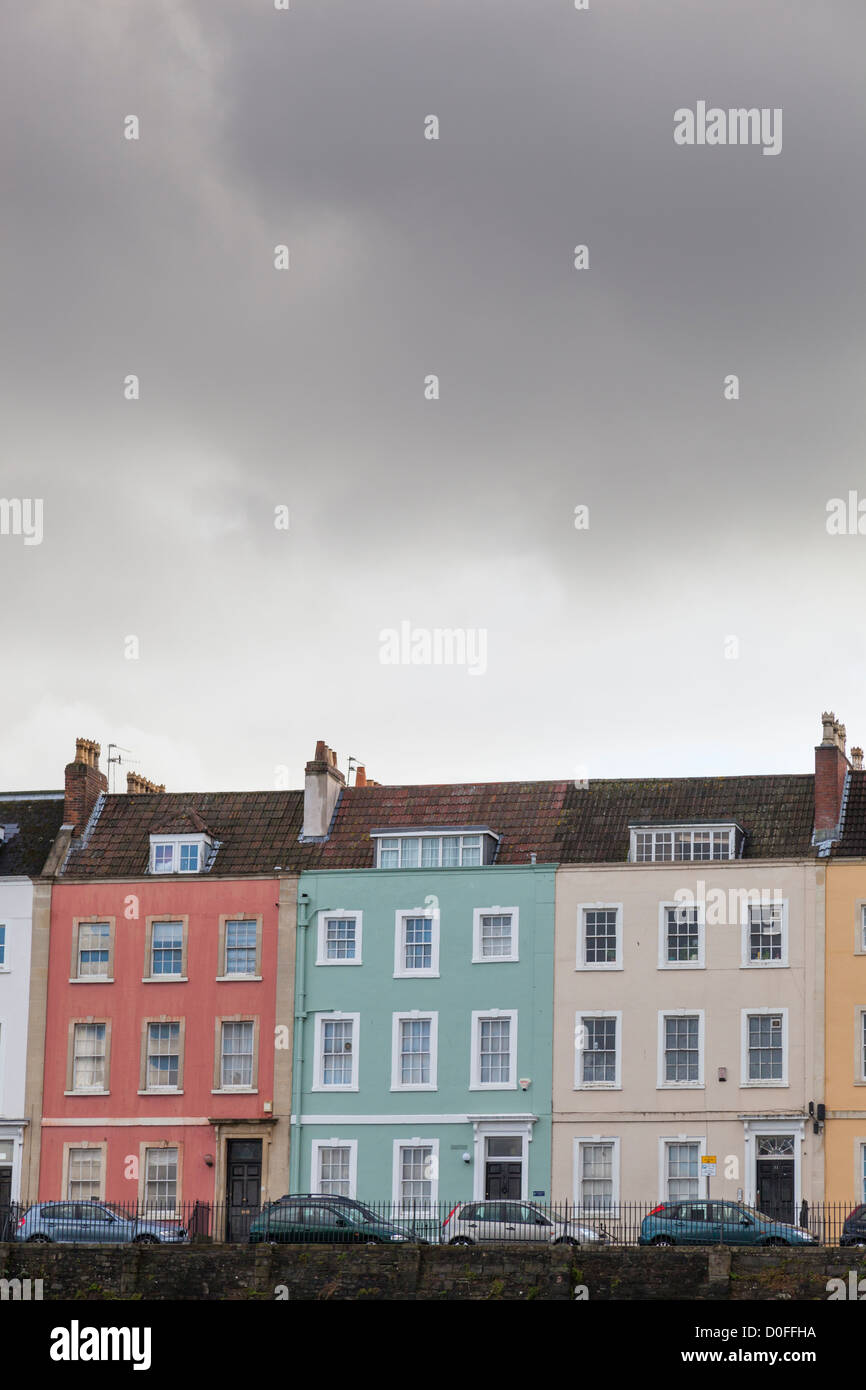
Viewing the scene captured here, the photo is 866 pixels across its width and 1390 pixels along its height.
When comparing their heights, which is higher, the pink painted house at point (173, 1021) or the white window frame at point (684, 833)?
the white window frame at point (684, 833)

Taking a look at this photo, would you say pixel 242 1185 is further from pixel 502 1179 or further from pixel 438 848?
pixel 438 848

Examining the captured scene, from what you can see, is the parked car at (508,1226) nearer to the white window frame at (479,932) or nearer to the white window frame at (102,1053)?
the white window frame at (479,932)

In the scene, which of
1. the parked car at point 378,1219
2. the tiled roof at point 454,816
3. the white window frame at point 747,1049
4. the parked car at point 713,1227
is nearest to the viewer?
the parked car at point 713,1227

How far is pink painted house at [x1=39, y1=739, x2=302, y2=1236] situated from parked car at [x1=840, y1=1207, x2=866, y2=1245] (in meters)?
18.0

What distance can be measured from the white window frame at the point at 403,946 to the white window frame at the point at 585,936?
407 cm

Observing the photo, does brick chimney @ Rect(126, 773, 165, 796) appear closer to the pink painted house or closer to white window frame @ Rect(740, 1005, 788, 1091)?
the pink painted house

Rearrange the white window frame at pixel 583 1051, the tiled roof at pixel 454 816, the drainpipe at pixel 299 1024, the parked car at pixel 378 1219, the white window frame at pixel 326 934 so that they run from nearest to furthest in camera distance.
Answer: the parked car at pixel 378 1219 → the white window frame at pixel 583 1051 → the drainpipe at pixel 299 1024 → the white window frame at pixel 326 934 → the tiled roof at pixel 454 816

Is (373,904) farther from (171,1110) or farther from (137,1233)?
(137,1233)

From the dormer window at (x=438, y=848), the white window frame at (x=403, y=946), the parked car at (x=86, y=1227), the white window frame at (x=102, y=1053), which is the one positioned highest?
Answer: the dormer window at (x=438, y=848)

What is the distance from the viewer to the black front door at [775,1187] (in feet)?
238

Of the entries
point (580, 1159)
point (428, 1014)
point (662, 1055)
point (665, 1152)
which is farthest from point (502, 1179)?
point (662, 1055)

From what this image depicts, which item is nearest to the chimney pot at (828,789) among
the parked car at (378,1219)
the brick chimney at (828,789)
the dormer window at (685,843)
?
the brick chimney at (828,789)

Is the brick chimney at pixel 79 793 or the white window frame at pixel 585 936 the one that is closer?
the white window frame at pixel 585 936

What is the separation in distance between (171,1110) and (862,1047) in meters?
19.5
